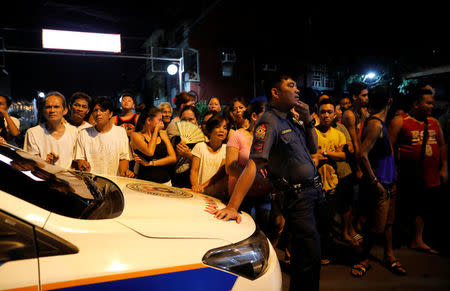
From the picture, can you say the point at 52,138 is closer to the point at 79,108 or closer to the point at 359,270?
the point at 79,108

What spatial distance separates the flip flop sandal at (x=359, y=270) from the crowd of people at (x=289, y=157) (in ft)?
0.04

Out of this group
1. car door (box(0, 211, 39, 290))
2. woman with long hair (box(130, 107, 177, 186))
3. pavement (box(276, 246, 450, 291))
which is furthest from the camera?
woman with long hair (box(130, 107, 177, 186))

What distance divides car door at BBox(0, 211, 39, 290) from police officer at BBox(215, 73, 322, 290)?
4.35ft

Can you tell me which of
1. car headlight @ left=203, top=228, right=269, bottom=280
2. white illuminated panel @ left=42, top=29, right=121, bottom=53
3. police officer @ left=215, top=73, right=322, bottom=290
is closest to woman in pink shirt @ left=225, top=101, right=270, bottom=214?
police officer @ left=215, top=73, right=322, bottom=290

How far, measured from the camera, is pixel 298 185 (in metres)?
2.34

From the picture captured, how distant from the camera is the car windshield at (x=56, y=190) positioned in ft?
4.33

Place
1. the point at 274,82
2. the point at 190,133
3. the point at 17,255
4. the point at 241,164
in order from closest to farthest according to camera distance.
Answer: the point at 17,255, the point at 274,82, the point at 241,164, the point at 190,133

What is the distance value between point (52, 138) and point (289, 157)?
108 inches

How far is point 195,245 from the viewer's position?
1401 mm

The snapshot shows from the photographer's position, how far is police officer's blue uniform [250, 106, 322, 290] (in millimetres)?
2273

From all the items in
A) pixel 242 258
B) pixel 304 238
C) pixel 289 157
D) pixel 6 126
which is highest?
pixel 6 126

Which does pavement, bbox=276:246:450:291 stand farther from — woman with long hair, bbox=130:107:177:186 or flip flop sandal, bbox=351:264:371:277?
woman with long hair, bbox=130:107:177:186

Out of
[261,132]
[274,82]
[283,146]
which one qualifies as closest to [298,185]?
[283,146]

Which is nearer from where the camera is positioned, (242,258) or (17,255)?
(17,255)
